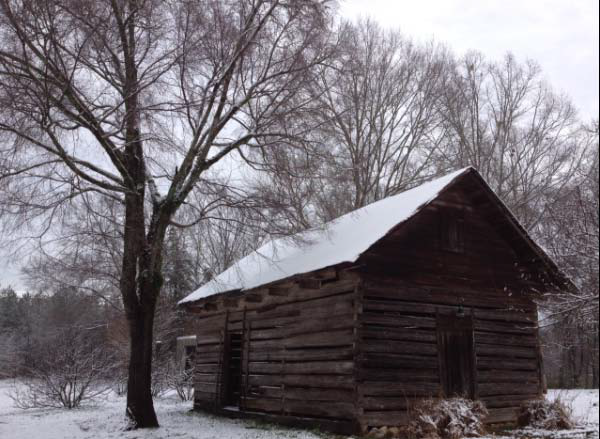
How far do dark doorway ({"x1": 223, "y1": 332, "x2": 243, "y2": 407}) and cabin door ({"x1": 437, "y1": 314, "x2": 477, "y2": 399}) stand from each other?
6.22 meters

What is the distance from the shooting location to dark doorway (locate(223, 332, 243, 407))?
1631cm

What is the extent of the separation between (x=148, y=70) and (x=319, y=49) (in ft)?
12.9

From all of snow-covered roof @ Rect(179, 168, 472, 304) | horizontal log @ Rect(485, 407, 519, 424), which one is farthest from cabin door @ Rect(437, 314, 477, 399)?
snow-covered roof @ Rect(179, 168, 472, 304)

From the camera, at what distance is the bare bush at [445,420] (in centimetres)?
1063

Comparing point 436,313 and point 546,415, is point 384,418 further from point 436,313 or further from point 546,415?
point 546,415

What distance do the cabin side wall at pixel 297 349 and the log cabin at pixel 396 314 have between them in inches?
1.4

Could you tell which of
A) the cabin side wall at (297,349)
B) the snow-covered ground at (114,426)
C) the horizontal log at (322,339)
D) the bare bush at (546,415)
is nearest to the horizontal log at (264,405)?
the cabin side wall at (297,349)

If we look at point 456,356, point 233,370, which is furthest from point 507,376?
point 233,370

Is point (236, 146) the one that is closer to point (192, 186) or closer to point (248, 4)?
point (192, 186)

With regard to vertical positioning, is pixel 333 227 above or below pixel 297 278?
above

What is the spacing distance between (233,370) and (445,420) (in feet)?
25.0

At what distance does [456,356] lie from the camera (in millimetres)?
12562

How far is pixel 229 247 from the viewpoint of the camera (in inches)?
1480

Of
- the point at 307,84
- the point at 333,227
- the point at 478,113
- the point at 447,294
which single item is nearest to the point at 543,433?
the point at 447,294
